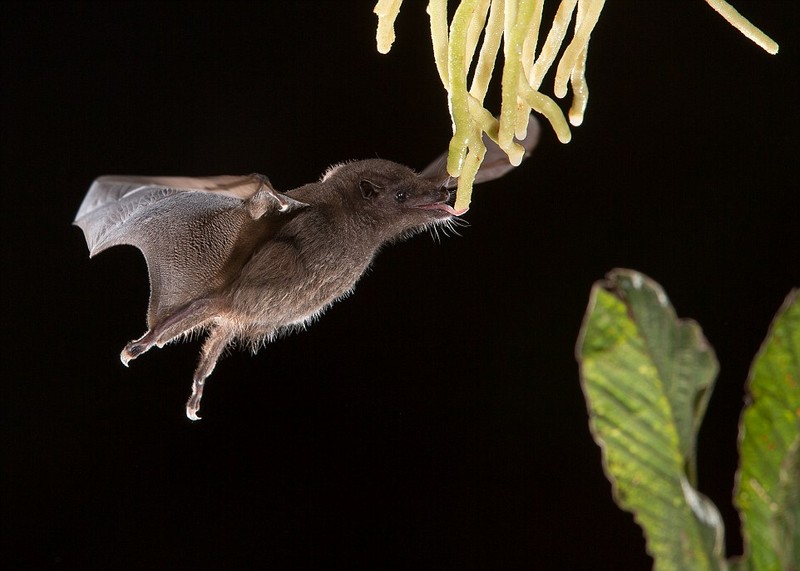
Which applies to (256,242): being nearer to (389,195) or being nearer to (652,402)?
(389,195)

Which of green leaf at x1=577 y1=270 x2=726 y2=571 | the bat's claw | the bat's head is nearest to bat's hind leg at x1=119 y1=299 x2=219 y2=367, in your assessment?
the bat's claw

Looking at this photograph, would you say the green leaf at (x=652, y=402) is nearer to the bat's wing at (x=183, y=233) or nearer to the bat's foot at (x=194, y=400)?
the bat's wing at (x=183, y=233)

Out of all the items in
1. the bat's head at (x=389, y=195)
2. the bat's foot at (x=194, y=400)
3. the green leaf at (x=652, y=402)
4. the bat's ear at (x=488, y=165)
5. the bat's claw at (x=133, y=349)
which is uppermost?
the bat's ear at (x=488, y=165)

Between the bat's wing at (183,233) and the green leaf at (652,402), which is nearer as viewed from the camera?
the green leaf at (652,402)

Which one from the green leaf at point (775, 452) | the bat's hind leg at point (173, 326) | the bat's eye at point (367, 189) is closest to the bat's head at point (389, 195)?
the bat's eye at point (367, 189)

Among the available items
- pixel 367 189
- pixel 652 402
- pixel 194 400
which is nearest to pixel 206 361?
pixel 194 400

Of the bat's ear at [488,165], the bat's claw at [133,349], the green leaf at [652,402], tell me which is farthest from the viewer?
the bat's ear at [488,165]

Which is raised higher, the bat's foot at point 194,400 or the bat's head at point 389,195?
the bat's head at point 389,195

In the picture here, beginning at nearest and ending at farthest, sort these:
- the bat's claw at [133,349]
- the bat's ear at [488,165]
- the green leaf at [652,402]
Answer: the green leaf at [652,402], the bat's claw at [133,349], the bat's ear at [488,165]
